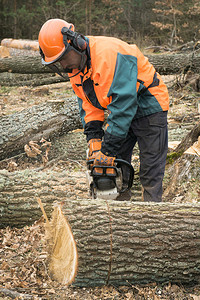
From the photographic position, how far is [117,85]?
247 cm

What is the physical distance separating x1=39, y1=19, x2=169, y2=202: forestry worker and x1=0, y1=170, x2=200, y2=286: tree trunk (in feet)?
1.90

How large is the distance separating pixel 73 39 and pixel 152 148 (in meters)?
1.23

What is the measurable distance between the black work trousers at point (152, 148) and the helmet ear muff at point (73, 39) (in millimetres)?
884

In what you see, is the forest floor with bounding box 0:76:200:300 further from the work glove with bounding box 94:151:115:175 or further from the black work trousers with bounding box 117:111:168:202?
the work glove with bounding box 94:151:115:175

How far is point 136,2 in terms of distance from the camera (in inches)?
764

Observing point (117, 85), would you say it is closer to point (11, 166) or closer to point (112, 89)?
point (112, 89)

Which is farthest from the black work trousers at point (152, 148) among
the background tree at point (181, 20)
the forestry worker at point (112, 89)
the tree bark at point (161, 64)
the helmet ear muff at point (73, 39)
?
the background tree at point (181, 20)

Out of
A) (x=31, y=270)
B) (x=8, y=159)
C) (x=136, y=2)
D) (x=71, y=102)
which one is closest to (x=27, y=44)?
(x=71, y=102)

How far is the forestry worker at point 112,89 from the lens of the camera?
8.15 ft

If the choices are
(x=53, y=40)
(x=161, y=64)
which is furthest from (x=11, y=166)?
(x=161, y=64)

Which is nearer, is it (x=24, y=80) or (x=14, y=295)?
(x=14, y=295)

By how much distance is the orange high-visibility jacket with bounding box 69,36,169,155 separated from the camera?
2.47 meters

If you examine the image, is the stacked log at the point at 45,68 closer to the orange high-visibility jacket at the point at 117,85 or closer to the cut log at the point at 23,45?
the cut log at the point at 23,45

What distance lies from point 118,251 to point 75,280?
38 centimetres
